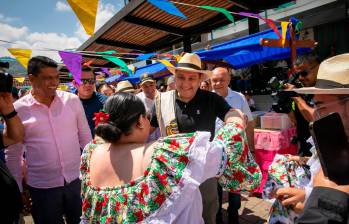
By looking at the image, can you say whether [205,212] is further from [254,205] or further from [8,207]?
[254,205]

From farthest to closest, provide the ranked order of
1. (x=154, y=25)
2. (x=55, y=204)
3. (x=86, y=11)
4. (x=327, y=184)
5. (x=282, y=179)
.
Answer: (x=154, y=25) < (x=55, y=204) < (x=86, y=11) < (x=282, y=179) < (x=327, y=184)

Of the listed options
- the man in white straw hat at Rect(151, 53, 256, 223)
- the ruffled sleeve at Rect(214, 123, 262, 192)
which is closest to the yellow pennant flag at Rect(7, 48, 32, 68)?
the man in white straw hat at Rect(151, 53, 256, 223)

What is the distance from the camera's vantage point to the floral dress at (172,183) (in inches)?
43.3

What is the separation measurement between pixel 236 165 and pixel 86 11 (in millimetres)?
1554

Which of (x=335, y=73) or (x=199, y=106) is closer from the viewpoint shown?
(x=335, y=73)

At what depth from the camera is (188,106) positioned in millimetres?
2238

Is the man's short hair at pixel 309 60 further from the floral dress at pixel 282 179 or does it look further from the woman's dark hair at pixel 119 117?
the woman's dark hair at pixel 119 117

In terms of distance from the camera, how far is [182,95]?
226 cm

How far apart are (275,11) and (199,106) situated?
9.02 meters

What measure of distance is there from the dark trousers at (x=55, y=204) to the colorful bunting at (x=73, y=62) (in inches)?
55.4

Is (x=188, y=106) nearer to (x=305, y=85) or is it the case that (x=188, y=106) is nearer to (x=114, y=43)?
(x=305, y=85)

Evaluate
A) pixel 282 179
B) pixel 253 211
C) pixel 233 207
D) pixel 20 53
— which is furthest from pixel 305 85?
pixel 20 53

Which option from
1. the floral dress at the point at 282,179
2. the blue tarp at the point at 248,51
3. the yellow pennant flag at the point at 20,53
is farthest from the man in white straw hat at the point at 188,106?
the blue tarp at the point at 248,51

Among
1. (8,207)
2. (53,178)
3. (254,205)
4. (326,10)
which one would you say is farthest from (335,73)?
(326,10)
